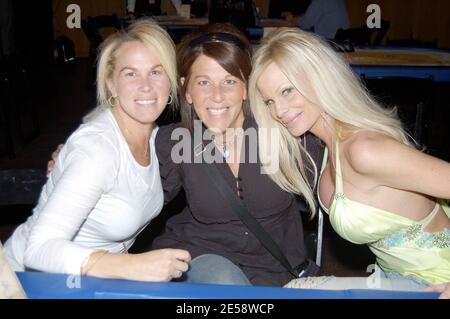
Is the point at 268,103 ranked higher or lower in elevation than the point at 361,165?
higher

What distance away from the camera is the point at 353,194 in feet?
5.52

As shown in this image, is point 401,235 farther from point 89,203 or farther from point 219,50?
point 89,203

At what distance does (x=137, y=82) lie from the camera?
1.86 metres

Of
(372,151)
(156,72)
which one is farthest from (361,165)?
(156,72)

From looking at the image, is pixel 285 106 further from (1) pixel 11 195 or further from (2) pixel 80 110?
(2) pixel 80 110

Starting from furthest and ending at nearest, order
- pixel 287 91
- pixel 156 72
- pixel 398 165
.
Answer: pixel 156 72 < pixel 287 91 < pixel 398 165

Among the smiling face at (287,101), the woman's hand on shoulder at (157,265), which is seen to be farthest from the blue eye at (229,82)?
the woman's hand on shoulder at (157,265)

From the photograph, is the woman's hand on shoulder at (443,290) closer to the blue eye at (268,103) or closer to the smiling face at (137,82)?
the blue eye at (268,103)

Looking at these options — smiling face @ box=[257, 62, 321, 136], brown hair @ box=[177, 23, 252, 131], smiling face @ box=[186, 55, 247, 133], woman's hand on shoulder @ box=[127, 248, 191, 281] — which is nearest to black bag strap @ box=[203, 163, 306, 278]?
smiling face @ box=[186, 55, 247, 133]

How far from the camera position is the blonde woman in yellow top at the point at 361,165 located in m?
1.56

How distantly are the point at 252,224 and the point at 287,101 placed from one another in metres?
0.52

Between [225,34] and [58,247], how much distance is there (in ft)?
3.60

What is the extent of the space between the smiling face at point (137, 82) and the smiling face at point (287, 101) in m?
0.43

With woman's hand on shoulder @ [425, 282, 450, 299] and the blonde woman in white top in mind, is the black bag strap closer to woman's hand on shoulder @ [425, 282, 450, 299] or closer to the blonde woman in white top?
the blonde woman in white top
